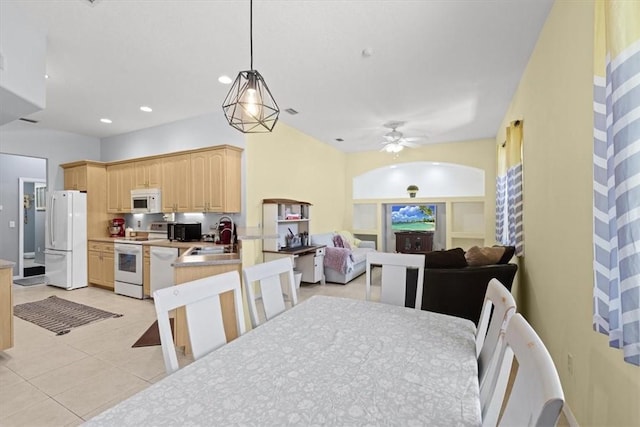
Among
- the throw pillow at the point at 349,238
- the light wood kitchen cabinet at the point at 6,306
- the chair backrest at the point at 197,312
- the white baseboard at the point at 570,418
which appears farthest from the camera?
the throw pillow at the point at 349,238

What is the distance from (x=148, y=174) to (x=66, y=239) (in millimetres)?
1796

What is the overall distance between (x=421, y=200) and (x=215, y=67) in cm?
550

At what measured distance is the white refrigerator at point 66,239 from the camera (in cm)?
518

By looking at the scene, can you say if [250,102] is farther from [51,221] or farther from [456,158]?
[456,158]

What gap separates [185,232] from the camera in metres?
4.85

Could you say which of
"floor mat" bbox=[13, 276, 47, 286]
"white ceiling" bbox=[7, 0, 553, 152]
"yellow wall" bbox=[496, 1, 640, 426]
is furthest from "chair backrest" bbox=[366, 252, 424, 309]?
"floor mat" bbox=[13, 276, 47, 286]

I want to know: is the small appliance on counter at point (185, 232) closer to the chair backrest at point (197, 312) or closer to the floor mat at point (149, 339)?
the floor mat at point (149, 339)

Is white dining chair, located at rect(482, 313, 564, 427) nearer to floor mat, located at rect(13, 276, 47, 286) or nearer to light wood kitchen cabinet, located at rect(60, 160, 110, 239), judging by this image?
light wood kitchen cabinet, located at rect(60, 160, 110, 239)

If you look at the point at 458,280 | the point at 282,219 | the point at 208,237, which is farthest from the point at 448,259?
the point at 208,237

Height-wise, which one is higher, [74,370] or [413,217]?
[413,217]

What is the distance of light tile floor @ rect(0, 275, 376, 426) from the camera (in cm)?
211

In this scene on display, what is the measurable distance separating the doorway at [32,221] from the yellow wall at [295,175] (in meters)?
5.55

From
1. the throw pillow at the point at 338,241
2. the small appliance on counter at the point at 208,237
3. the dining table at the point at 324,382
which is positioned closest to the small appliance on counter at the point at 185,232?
the small appliance on counter at the point at 208,237

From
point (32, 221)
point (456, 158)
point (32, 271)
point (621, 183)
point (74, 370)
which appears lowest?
point (74, 370)
